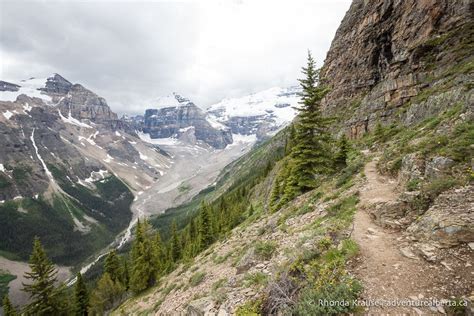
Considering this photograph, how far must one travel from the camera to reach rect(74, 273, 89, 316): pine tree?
44188mm

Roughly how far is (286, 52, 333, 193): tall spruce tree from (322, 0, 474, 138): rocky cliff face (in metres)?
10.9

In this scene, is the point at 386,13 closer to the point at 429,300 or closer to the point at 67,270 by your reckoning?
the point at 429,300

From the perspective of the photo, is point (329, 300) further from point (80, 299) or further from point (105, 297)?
point (80, 299)

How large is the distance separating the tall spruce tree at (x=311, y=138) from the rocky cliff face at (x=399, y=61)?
1091cm

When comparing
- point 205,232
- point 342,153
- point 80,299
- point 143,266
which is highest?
point 342,153

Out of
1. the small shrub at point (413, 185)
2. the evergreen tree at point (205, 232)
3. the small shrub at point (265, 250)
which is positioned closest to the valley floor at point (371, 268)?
the small shrub at point (265, 250)

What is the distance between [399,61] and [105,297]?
6732 centimetres

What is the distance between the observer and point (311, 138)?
23.4 metres

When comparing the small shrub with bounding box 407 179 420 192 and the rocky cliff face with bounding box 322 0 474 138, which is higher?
the rocky cliff face with bounding box 322 0 474 138

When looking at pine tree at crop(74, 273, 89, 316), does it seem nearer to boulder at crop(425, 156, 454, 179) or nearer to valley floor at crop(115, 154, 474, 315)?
valley floor at crop(115, 154, 474, 315)

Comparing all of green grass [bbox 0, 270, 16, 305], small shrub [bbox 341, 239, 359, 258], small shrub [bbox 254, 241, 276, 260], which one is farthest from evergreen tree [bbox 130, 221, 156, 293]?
green grass [bbox 0, 270, 16, 305]

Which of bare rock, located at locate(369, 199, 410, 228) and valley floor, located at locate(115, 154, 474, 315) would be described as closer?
valley floor, located at locate(115, 154, 474, 315)

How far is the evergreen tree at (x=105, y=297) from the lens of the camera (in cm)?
4406

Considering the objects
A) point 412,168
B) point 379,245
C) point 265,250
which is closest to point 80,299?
point 265,250
